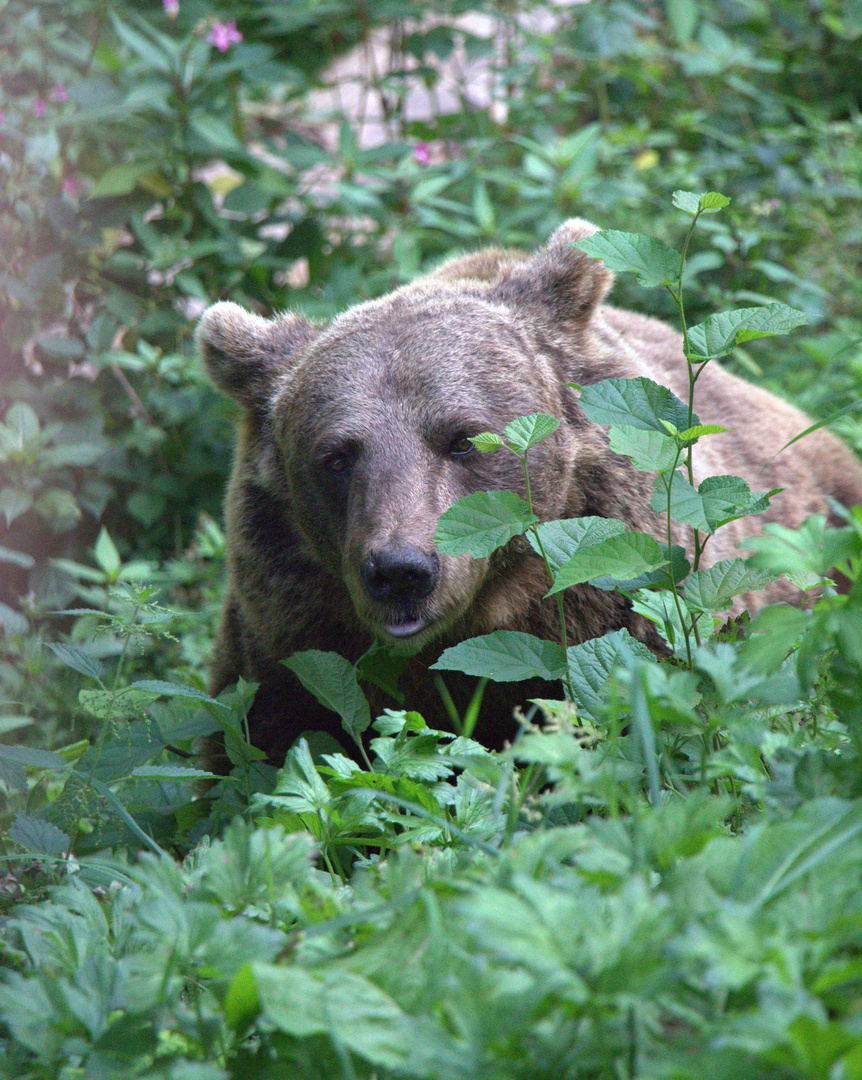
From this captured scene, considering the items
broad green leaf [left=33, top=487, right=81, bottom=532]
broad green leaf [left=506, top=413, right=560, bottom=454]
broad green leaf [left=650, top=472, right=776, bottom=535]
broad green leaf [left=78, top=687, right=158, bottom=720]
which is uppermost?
broad green leaf [left=506, top=413, right=560, bottom=454]

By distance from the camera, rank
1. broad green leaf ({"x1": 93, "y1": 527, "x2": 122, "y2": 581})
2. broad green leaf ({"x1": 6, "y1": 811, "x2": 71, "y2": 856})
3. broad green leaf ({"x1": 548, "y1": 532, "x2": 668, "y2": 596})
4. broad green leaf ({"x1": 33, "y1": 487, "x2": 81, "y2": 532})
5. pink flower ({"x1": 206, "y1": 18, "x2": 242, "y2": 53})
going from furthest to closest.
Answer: pink flower ({"x1": 206, "y1": 18, "x2": 242, "y2": 53}) → broad green leaf ({"x1": 33, "y1": 487, "x2": 81, "y2": 532}) → broad green leaf ({"x1": 93, "y1": 527, "x2": 122, "y2": 581}) → broad green leaf ({"x1": 6, "y1": 811, "x2": 71, "y2": 856}) → broad green leaf ({"x1": 548, "y1": 532, "x2": 668, "y2": 596})

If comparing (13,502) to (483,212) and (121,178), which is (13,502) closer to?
(121,178)

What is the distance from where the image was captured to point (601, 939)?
3.75 ft

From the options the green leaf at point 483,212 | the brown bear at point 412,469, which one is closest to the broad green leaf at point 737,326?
the brown bear at point 412,469

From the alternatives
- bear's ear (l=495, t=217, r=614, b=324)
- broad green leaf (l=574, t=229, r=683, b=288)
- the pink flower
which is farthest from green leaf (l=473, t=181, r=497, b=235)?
broad green leaf (l=574, t=229, r=683, b=288)

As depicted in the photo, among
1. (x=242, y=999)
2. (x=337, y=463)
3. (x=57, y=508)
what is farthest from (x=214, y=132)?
(x=242, y=999)

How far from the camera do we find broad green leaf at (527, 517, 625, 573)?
2191mm

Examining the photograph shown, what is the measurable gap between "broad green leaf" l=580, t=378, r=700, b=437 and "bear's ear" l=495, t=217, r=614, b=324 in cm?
116

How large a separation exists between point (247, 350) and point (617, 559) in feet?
6.21

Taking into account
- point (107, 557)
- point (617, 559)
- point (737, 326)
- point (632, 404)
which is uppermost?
point (737, 326)

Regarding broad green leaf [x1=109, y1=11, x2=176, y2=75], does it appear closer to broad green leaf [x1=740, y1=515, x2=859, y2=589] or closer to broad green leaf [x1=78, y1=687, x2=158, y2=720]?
broad green leaf [x1=78, y1=687, x2=158, y2=720]

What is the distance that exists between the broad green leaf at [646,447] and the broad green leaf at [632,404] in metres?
0.05

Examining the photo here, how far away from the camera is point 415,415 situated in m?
2.91

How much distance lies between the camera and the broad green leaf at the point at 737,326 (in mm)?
2031
